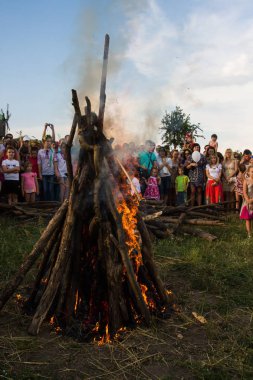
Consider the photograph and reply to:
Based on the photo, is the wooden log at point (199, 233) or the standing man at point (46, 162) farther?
the standing man at point (46, 162)

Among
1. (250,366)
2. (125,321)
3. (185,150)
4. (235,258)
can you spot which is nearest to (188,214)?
(185,150)

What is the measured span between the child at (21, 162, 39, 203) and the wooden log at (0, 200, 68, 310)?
737 cm

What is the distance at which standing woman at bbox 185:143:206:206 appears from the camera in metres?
13.4

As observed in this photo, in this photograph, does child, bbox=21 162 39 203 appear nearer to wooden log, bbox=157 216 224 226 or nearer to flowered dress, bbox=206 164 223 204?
wooden log, bbox=157 216 224 226

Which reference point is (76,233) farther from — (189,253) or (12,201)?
(12,201)

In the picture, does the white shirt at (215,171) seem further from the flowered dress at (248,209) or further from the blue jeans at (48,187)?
the blue jeans at (48,187)

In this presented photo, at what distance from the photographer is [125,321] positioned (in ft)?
15.2

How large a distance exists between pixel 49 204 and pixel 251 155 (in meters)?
6.42

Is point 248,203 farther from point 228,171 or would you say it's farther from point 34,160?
point 34,160

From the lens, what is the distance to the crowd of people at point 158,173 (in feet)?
37.6

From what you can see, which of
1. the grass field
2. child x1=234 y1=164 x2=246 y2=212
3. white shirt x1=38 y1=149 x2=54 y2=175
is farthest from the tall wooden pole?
child x1=234 y1=164 x2=246 y2=212

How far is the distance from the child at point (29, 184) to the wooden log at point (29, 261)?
7.37 metres

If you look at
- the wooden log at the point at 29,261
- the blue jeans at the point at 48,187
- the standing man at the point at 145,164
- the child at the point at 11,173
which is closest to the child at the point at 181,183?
the standing man at the point at 145,164

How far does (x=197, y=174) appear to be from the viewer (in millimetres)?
13508
